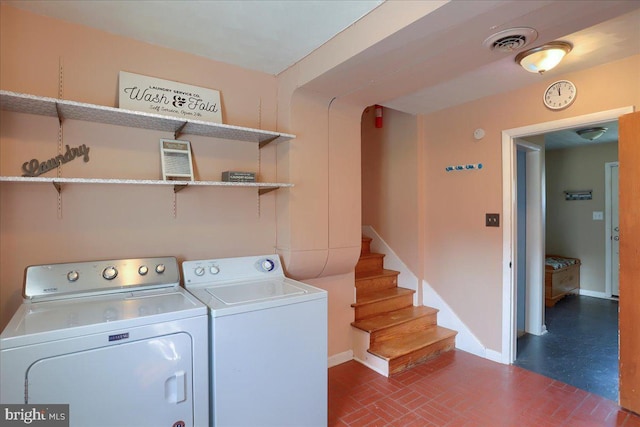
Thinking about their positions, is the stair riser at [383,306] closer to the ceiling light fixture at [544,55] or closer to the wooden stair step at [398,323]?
the wooden stair step at [398,323]

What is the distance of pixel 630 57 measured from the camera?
2.21 meters

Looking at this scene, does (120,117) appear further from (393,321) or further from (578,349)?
(578,349)

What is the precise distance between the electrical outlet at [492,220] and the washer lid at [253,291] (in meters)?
1.93

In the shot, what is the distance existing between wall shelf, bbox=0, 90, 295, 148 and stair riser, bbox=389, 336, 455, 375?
2.00m

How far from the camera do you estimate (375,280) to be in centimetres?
348

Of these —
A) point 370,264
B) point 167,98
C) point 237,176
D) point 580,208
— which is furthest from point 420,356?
point 580,208

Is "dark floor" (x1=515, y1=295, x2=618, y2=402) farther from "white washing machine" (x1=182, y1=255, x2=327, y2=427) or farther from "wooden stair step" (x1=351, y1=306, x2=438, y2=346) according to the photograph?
"white washing machine" (x1=182, y1=255, x2=327, y2=427)

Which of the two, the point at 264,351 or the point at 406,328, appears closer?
the point at 264,351

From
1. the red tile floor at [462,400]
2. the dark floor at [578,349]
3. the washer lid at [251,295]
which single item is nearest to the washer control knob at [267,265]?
the washer lid at [251,295]

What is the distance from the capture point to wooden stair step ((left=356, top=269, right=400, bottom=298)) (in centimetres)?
340

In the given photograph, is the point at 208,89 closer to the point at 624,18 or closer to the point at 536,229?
the point at 624,18

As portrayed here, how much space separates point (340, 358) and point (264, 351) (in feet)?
4.44

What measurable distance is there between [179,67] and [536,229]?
12.1 feet

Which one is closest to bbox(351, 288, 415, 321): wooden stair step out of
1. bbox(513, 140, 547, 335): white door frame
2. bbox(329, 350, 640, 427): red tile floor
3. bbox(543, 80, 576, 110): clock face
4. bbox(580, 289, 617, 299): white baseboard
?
bbox(329, 350, 640, 427): red tile floor
